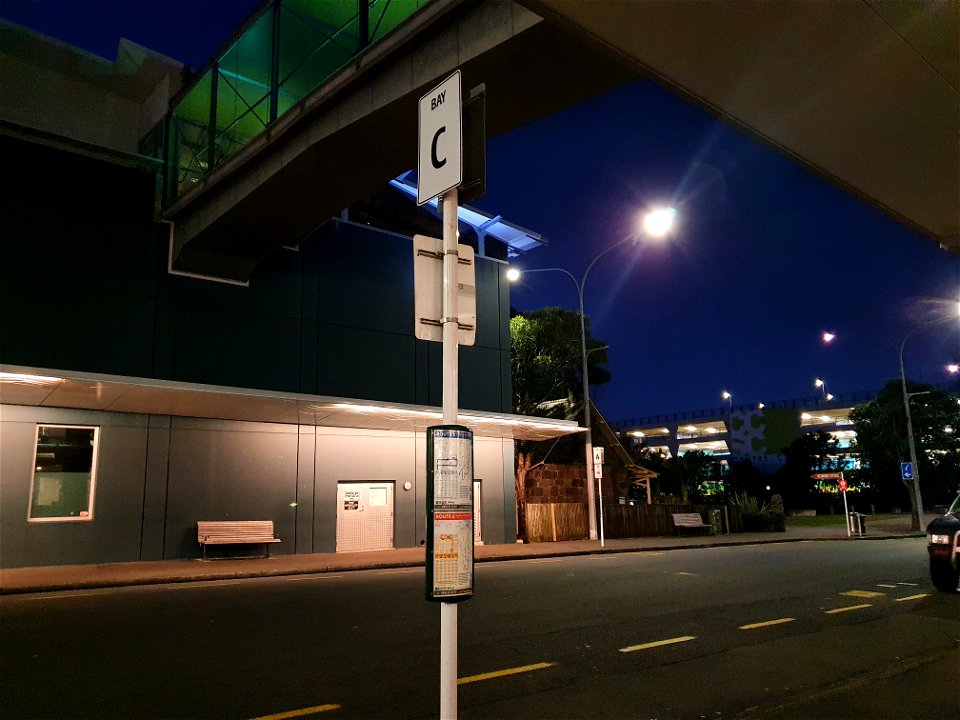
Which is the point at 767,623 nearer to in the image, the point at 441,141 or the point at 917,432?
the point at 441,141

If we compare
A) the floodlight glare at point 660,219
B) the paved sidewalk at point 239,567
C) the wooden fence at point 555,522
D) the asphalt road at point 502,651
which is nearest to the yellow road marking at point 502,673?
the asphalt road at point 502,651

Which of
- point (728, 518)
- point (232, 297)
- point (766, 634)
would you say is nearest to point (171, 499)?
point (232, 297)

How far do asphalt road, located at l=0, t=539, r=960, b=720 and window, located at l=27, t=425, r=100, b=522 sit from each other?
5.48 meters

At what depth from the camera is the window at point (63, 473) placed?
17.3m

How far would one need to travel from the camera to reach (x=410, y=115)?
13.8 meters

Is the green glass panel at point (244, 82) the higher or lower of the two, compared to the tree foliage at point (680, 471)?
higher

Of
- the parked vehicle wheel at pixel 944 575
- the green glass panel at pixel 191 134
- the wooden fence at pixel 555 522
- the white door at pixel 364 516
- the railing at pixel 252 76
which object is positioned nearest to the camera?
the parked vehicle wheel at pixel 944 575

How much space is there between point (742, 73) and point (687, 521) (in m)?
28.9

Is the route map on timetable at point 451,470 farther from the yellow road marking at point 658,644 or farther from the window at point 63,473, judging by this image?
the window at point 63,473

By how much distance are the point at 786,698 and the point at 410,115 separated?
37.8 feet

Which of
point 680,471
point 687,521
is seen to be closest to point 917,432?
point 680,471

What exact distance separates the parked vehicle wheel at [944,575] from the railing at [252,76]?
16096mm

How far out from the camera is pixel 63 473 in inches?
694

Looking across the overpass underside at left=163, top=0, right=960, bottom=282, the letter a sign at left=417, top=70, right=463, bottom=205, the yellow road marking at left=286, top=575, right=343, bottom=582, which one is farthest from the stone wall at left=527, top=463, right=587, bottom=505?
the letter a sign at left=417, top=70, right=463, bottom=205
